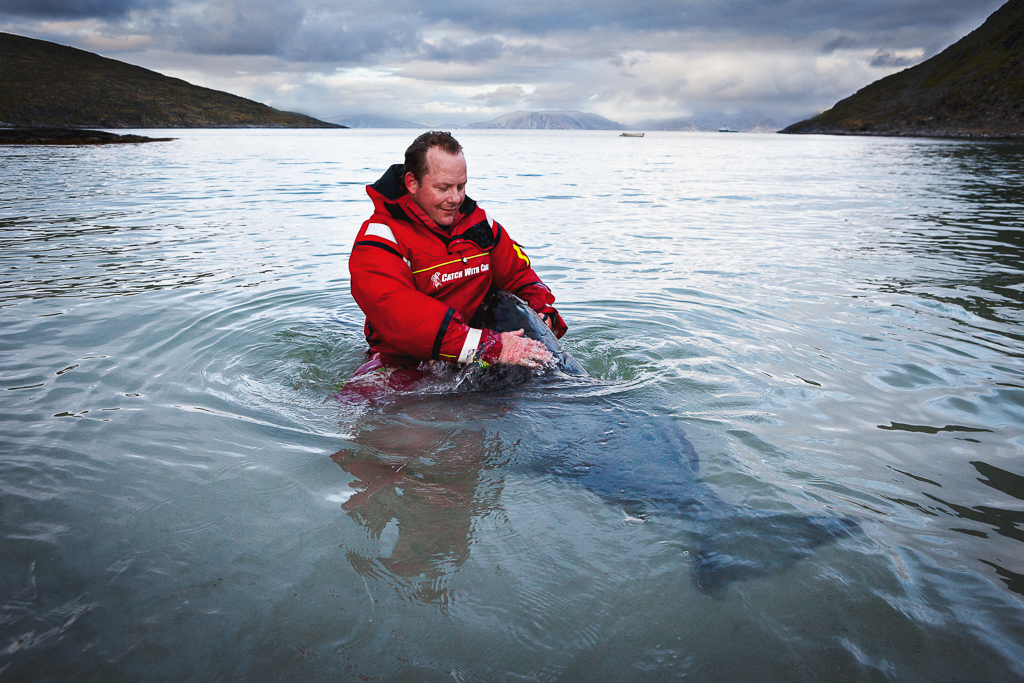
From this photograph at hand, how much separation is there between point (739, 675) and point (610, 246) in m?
10.8

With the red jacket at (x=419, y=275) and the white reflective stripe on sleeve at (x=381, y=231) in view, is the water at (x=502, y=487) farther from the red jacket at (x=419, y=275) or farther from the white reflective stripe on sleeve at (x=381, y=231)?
the white reflective stripe on sleeve at (x=381, y=231)

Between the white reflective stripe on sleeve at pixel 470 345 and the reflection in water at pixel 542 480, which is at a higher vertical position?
the white reflective stripe on sleeve at pixel 470 345

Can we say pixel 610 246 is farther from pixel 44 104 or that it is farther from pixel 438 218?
pixel 44 104

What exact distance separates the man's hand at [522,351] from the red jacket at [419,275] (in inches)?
3.8

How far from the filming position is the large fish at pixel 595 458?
10.4 feet

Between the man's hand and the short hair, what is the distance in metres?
1.64

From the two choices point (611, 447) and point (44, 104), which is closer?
point (611, 447)

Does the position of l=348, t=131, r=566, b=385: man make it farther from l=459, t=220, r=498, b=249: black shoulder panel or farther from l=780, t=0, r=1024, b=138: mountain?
l=780, t=0, r=1024, b=138: mountain

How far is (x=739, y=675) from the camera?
94.3 inches

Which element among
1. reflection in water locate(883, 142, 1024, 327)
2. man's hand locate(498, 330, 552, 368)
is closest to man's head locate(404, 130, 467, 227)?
man's hand locate(498, 330, 552, 368)

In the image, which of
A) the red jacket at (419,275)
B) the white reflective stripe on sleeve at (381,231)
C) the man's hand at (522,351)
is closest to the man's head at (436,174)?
the red jacket at (419,275)

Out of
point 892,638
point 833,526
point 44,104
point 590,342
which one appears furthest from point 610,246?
point 44,104

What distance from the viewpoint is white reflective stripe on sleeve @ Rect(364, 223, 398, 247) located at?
486 cm

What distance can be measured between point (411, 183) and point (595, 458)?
294 cm
